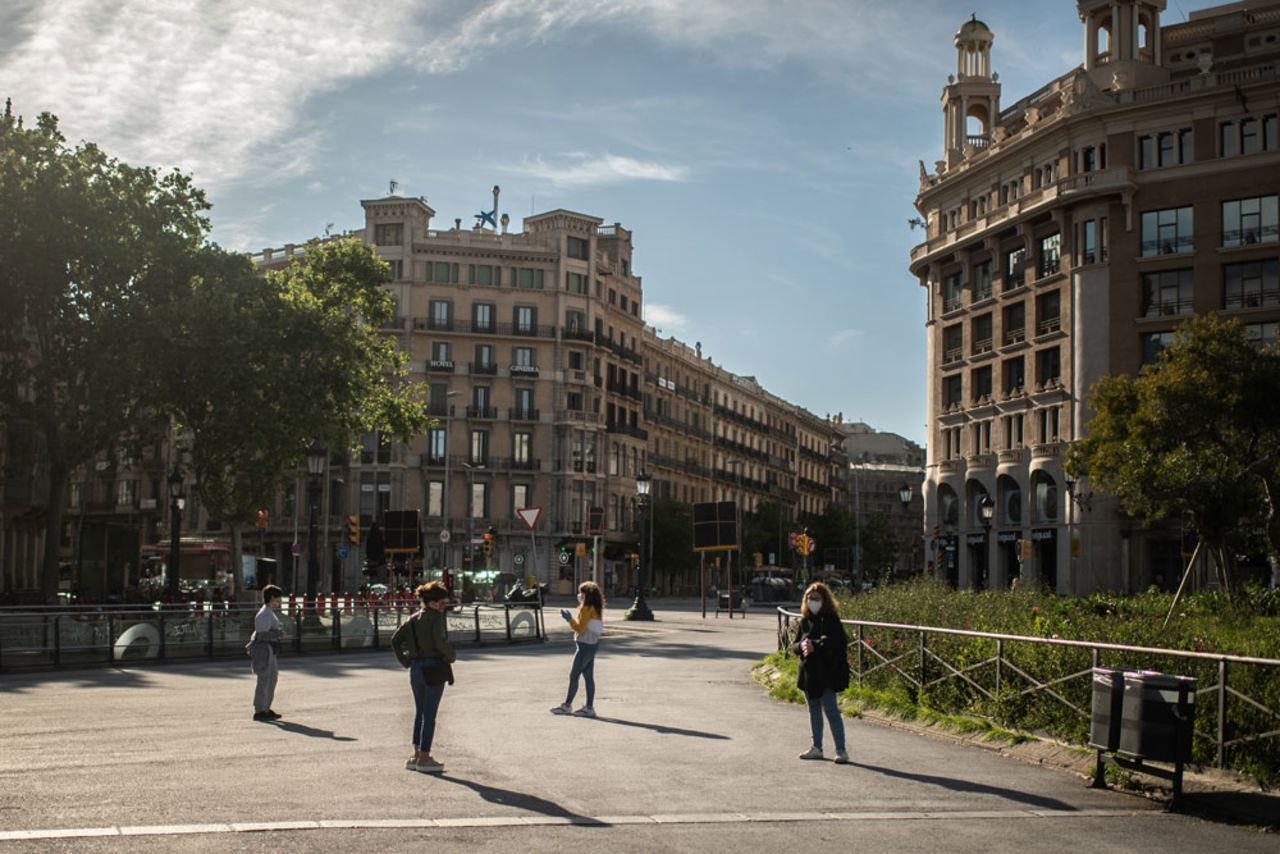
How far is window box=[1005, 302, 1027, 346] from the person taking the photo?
211 feet

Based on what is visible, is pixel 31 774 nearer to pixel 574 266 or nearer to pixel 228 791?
pixel 228 791

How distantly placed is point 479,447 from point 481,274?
→ 33.9ft

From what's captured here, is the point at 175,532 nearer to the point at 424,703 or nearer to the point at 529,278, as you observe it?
the point at 424,703

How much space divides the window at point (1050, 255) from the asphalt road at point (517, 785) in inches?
1871

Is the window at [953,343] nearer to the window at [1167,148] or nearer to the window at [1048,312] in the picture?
the window at [1048,312]

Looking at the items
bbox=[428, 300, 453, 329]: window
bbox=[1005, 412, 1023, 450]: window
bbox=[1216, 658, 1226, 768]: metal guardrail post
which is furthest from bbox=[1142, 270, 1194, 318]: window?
bbox=[1216, 658, 1226, 768]: metal guardrail post

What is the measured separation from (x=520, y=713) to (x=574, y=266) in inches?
2795

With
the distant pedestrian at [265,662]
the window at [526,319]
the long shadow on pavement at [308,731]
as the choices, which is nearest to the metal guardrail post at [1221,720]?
the long shadow on pavement at [308,731]

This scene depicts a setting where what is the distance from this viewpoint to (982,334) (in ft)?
223

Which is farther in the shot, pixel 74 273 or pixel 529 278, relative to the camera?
pixel 529 278

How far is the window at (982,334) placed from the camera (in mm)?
67188

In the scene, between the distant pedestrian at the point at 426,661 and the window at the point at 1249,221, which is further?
the window at the point at 1249,221

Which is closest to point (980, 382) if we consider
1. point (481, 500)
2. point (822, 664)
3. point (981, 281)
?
point (981, 281)

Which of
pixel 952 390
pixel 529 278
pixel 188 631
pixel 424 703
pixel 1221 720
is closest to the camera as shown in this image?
pixel 1221 720
